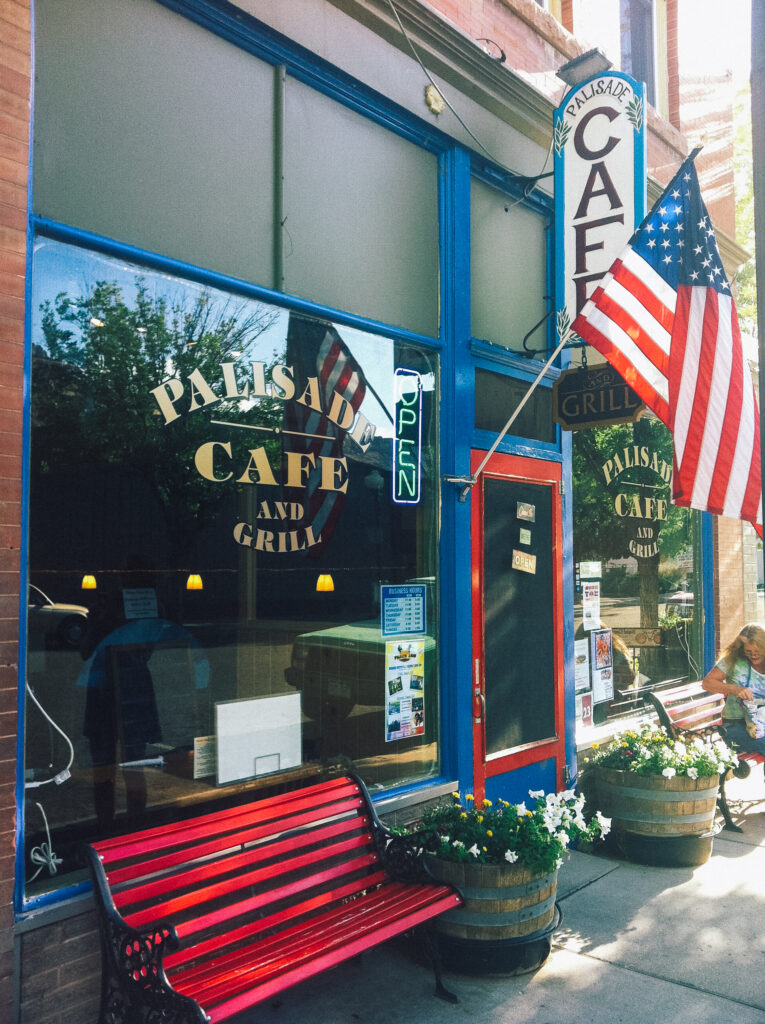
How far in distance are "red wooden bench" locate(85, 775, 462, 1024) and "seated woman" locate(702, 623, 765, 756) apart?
3.79 metres

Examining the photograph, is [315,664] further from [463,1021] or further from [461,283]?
[461,283]

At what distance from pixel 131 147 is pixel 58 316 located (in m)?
0.94

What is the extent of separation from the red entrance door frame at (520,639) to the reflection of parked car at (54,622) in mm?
2604

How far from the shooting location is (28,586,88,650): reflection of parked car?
3619 millimetres

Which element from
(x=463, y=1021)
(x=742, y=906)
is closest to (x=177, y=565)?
(x=463, y=1021)

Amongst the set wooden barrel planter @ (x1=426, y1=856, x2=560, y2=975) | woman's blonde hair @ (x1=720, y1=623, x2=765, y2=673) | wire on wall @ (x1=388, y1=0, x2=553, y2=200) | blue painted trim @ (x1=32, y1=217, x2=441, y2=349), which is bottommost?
wooden barrel planter @ (x1=426, y1=856, x2=560, y2=975)

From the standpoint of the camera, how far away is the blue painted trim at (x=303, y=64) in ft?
14.5

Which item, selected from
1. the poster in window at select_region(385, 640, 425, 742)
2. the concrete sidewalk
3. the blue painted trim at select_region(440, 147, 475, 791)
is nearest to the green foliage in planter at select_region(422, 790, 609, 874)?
the concrete sidewalk

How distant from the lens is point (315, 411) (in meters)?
4.87

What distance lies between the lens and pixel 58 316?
3.76 m

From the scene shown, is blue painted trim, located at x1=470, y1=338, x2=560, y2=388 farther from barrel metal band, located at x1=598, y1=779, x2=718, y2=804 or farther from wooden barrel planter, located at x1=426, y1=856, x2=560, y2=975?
wooden barrel planter, located at x1=426, y1=856, x2=560, y2=975

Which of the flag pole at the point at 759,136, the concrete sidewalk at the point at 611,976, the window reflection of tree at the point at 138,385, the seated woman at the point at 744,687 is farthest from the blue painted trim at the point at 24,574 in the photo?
the seated woman at the point at 744,687

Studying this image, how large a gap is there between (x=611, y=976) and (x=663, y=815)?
1610 mm

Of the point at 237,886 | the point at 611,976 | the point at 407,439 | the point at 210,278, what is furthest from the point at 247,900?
the point at 210,278
